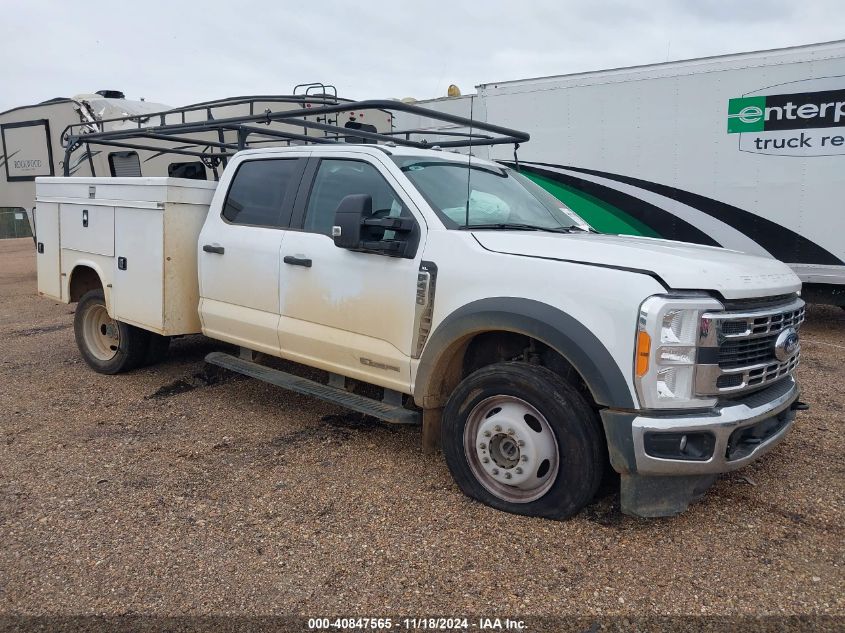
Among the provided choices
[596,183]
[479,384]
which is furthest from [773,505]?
[596,183]

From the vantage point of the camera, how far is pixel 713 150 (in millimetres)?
8555

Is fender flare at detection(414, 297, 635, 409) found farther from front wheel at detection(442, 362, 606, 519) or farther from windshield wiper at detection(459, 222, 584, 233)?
windshield wiper at detection(459, 222, 584, 233)

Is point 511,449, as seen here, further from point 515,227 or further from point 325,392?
point 325,392

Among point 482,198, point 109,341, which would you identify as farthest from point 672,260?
point 109,341

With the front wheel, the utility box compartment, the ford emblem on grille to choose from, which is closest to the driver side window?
the front wheel

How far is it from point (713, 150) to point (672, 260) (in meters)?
6.02

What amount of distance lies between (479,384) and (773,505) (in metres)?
1.69

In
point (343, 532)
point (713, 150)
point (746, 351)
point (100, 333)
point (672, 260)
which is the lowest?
point (343, 532)

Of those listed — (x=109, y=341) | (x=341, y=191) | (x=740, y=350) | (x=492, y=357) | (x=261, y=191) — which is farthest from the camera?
(x=109, y=341)

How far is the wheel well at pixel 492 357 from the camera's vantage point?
366 cm

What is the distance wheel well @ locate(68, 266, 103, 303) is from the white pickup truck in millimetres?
894

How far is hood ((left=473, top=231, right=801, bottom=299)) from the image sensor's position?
3.19 metres

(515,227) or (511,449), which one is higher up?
(515,227)

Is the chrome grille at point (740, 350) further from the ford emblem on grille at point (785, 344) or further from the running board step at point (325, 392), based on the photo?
the running board step at point (325, 392)
